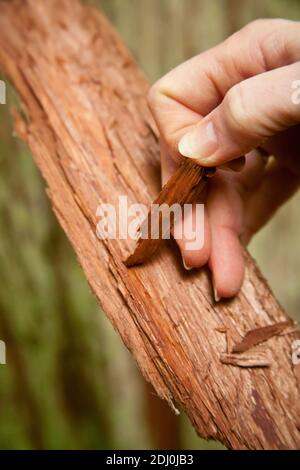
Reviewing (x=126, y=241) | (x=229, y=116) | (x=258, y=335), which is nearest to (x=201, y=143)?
(x=229, y=116)

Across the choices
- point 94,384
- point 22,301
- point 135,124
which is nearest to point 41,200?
point 22,301

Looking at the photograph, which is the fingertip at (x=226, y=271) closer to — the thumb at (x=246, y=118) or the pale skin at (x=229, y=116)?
the pale skin at (x=229, y=116)

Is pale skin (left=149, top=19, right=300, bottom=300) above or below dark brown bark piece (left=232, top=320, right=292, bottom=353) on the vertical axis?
above

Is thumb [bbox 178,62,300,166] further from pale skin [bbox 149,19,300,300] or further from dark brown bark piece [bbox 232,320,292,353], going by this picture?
dark brown bark piece [bbox 232,320,292,353]

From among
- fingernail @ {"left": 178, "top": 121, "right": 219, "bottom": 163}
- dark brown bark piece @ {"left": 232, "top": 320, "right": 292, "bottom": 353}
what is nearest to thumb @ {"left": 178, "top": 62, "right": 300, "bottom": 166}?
fingernail @ {"left": 178, "top": 121, "right": 219, "bottom": 163}

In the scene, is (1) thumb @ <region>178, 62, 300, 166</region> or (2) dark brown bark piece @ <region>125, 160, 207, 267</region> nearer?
(1) thumb @ <region>178, 62, 300, 166</region>

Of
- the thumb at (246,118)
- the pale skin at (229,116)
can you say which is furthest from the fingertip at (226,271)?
the thumb at (246,118)
